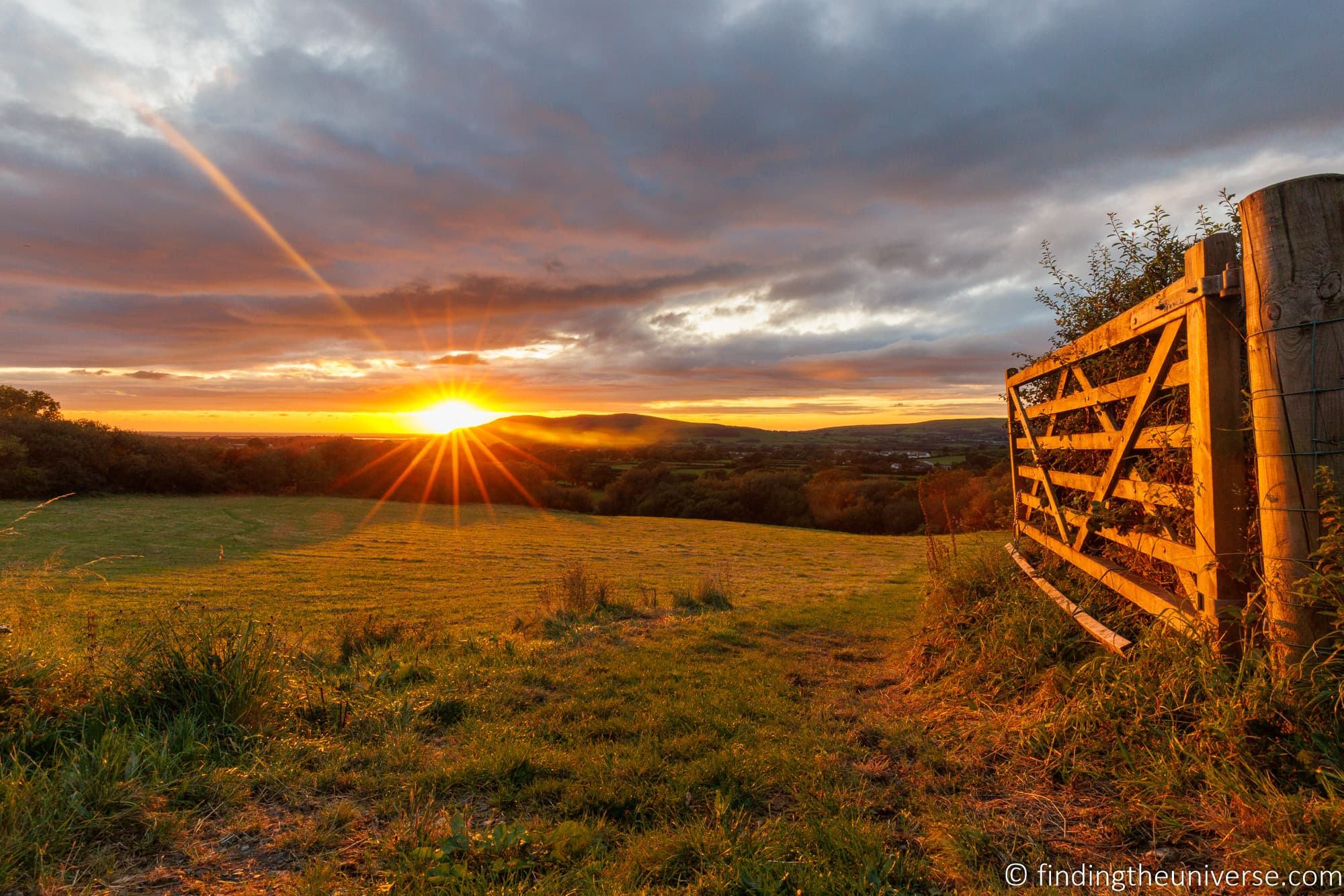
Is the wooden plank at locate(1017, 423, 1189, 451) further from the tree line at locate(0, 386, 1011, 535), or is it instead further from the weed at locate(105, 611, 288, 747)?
the tree line at locate(0, 386, 1011, 535)

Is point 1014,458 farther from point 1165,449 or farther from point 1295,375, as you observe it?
point 1295,375

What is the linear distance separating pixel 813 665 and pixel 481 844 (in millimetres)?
4946

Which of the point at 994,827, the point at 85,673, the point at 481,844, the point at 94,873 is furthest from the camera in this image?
the point at 85,673

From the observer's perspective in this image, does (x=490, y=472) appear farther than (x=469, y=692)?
Yes

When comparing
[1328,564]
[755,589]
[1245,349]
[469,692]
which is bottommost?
[755,589]

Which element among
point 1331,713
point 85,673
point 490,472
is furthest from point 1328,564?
point 490,472

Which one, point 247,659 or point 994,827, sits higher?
point 247,659

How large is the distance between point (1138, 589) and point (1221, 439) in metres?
1.49

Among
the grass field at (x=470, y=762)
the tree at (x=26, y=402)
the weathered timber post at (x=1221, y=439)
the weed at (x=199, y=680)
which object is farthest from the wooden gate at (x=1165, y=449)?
the tree at (x=26, y=402)

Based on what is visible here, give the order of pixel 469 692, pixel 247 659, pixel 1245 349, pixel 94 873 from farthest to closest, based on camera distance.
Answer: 1. pixel 469 692
2. pixel 247 659
3. pixel 1245 349
4. pixel 94 873

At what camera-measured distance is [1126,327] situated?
5047mm

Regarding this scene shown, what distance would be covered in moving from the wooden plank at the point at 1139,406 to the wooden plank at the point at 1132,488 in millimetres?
87

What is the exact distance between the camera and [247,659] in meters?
4.79

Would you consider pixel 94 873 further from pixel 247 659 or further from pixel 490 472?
pixel 490 472
